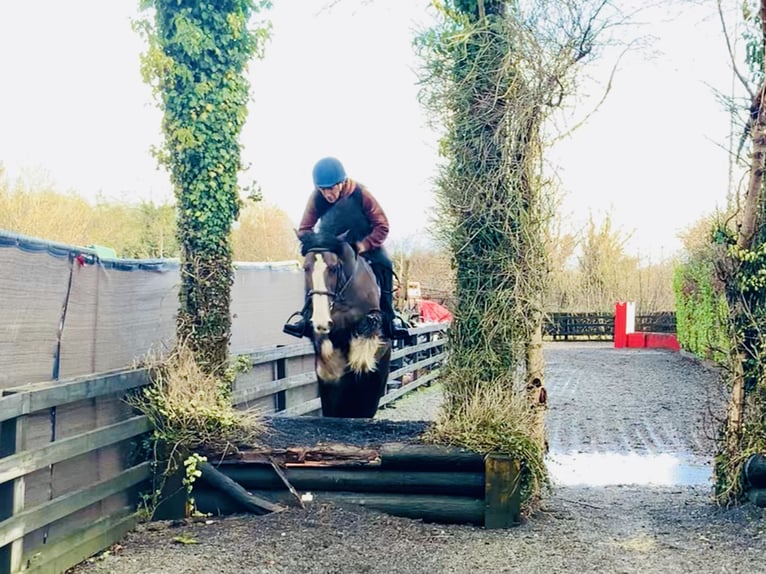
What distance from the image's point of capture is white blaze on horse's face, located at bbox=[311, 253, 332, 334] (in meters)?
5.86

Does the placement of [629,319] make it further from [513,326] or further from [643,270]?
[513,326]

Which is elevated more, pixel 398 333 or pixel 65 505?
pixel 398 333

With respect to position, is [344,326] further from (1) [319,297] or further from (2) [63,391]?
(2) [63,391]

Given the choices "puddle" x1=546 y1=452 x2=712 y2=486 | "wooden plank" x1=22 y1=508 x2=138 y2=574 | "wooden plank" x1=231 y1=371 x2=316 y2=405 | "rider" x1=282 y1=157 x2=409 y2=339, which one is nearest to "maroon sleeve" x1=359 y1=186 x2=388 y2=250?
"rider" x1=282 y1=157 x2=409 y2=339

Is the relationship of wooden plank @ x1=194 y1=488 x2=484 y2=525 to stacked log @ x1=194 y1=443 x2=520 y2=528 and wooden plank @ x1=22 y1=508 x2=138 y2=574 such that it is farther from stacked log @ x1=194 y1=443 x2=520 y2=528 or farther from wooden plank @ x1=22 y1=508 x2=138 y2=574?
wooden plank @ x1=22 y1=508 x2=138 y2=574

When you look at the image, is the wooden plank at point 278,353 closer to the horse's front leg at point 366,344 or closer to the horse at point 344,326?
the horse at point 344,326

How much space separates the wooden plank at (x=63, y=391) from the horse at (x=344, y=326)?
4.60 ft

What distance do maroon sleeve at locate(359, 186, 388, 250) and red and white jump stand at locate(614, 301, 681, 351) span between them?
825 inches

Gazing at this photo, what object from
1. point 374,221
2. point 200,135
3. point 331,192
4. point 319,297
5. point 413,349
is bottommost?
point 413,349

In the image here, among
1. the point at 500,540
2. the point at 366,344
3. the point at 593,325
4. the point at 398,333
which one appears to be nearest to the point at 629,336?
the point at 593,325

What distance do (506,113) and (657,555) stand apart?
300 cm

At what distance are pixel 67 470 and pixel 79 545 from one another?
425 mm

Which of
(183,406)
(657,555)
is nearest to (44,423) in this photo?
(183,406)

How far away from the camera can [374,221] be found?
6.16 metres
